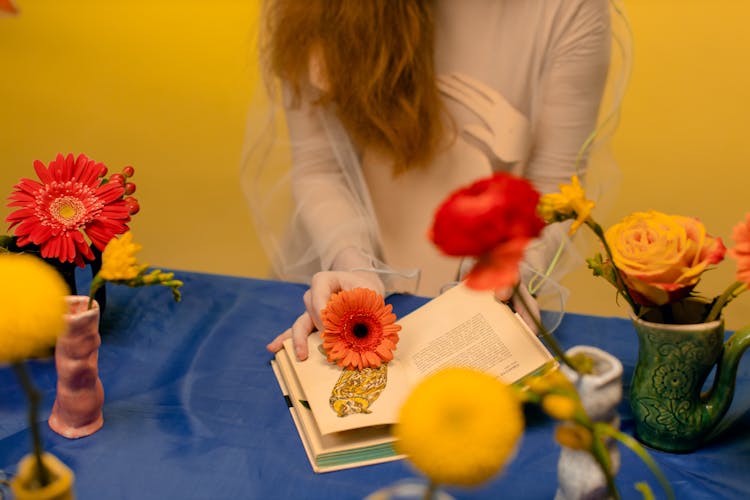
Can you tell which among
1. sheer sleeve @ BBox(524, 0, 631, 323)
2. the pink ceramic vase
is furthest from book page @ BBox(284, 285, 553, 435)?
sheer sleeve @ BBox(524, 0, 631, 323)

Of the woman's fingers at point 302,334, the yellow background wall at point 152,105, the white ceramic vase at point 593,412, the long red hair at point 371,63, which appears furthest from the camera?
the yellow background wall at point 152,105

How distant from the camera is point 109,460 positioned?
0.75m

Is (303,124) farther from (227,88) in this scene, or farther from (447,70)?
(227,88)

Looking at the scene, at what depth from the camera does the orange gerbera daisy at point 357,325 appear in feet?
2.83

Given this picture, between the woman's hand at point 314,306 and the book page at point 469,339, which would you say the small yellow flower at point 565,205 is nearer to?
the book page at point 469,339

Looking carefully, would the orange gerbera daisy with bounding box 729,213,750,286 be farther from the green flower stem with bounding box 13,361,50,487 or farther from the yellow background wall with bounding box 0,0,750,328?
the yellow background wall with bounding box 0,0,750,328

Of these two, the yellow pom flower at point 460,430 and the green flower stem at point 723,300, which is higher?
the yellow pom flower at point 460,430

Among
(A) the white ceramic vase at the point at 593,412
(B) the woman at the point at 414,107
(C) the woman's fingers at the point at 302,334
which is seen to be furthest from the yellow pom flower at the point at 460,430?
(B) the woman at the point at 414,107

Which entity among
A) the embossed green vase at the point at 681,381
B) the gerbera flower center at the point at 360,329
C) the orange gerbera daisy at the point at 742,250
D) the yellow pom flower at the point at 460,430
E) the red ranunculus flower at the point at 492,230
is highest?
the red ranunculus flower at the point at 492,230

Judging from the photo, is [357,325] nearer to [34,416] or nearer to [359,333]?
[359,333]

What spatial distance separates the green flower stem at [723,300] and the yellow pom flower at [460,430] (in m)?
0.39

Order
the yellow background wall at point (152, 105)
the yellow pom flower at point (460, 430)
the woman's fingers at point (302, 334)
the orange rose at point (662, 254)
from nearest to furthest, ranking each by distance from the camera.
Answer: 1. the yellow pom flower at point (460, 430)
2. the orange rose at point (662, 254)
3. the woman's fingers at point (302, 334)
4. the yellow background wall at point (152, 105)

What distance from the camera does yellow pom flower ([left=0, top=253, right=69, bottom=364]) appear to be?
0.41 m

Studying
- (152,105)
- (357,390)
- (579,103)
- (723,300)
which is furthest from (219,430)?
(152,105)
